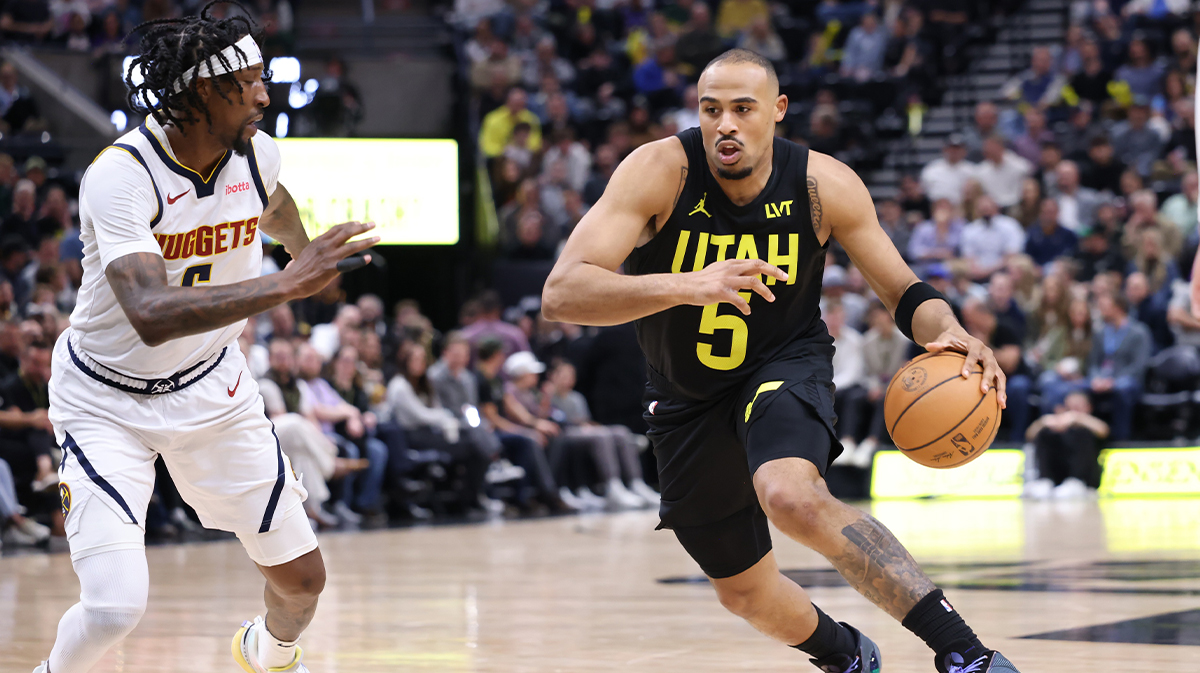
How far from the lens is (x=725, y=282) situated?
141 inches

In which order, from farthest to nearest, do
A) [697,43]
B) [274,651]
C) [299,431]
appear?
[697,43], [299,431], [274,651]

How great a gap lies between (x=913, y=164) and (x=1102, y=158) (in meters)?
2.63

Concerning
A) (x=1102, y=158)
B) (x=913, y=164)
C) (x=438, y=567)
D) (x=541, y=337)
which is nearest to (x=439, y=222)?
(x=541, y=337)

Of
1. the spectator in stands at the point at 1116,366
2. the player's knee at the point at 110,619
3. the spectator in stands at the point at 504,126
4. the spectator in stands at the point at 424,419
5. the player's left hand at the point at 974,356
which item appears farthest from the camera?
the spectator in stands at the point at 504,126

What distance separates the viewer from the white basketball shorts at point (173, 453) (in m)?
3.69

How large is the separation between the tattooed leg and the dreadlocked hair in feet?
5.97

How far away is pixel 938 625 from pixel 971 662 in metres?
0.12

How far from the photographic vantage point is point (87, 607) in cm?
356

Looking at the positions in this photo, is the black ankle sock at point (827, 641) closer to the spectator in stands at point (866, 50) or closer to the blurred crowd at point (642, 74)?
the blurred crowd at point (642, 74)

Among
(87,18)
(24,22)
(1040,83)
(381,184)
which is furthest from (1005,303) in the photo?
(24,22)

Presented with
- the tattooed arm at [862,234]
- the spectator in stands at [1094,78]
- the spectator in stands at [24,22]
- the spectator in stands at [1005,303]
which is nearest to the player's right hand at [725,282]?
the tattooed arm at [862,234]

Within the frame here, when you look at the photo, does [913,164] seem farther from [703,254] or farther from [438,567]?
[703,254]

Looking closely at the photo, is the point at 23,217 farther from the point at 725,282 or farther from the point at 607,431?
the point at 725,282

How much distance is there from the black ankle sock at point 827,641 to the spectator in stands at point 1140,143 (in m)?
11.9
